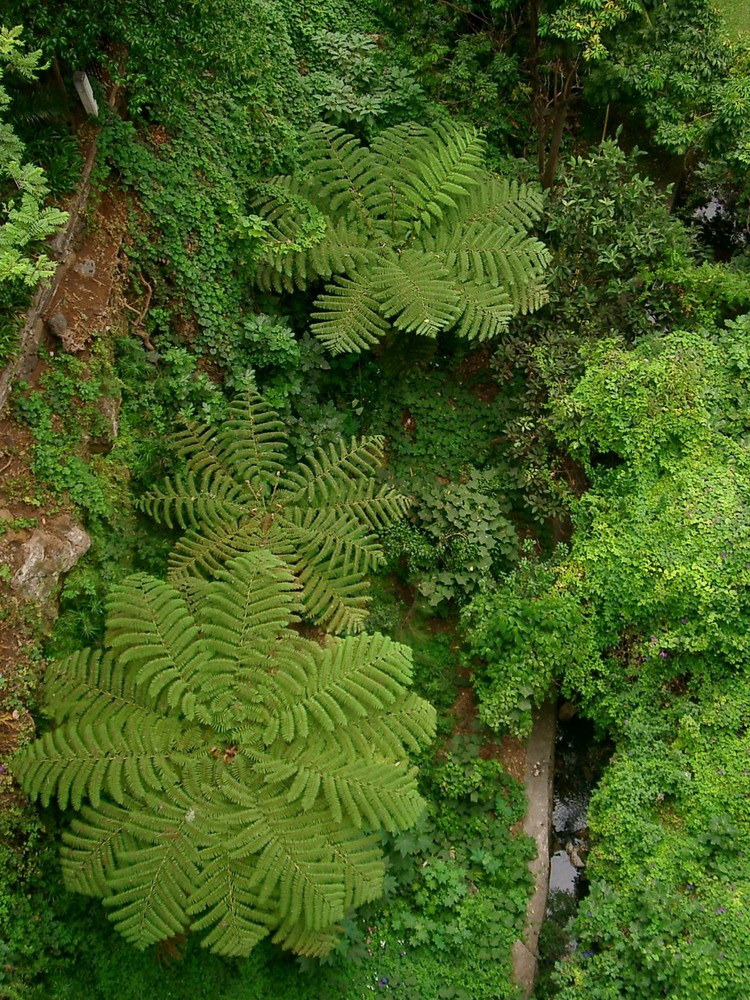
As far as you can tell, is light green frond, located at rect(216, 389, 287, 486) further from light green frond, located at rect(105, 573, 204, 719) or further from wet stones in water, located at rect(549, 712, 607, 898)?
wet stones in water, located at rect(549, 712, 607, 898)

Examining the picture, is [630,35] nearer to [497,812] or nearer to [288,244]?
[288,244]

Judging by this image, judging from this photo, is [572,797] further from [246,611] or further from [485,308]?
[485,308]

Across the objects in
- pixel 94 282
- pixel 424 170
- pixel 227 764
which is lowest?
pixel 227 764

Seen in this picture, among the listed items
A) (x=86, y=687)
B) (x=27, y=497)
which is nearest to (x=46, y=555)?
(x=27, y=497)

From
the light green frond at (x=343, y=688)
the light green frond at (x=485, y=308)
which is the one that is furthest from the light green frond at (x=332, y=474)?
the light green frond at (x=343, y=688)

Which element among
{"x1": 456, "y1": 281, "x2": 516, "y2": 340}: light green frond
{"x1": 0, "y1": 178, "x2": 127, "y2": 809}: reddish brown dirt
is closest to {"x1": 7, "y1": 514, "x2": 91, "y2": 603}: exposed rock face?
{"x1": 0, "y1": 178, "x2": 127, "y2": 809}: reddish brown dirt

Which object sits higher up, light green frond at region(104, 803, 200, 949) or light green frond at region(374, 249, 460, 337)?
light green frond at region(374, 249, 460, 337)

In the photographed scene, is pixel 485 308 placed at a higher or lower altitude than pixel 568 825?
higher
